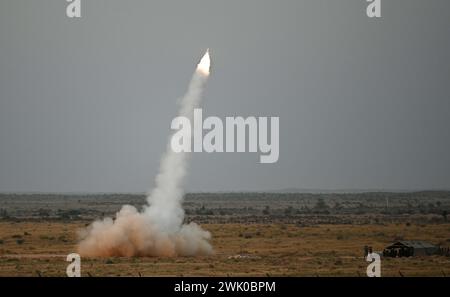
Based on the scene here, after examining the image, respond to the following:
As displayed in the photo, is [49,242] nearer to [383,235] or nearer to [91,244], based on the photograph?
[91,244]

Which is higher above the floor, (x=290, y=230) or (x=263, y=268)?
(x=290, y=230)

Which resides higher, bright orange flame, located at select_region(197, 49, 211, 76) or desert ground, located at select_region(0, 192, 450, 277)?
bright orange flame, located at select_region(197, 49, 211, 76)

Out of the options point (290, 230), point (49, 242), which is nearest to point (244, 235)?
point (290, 230)

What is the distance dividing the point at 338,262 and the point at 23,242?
26.1 metres

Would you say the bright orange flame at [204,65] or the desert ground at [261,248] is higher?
the bright orange flame at [204,65]
